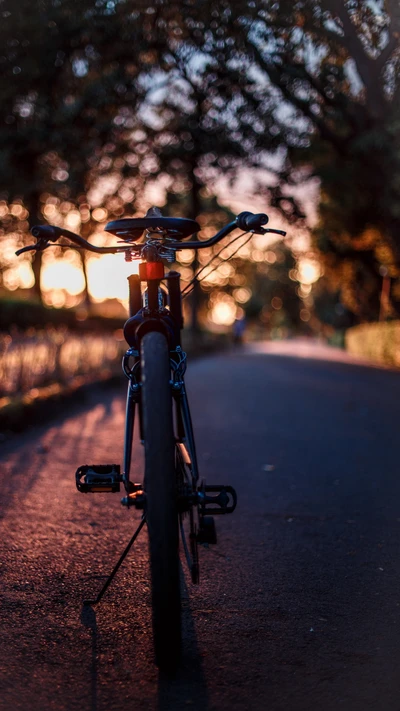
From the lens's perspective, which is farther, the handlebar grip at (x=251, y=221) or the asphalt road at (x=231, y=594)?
the handlebar grip at (x=251, y=221)

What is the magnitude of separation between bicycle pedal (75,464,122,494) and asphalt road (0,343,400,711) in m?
0.59

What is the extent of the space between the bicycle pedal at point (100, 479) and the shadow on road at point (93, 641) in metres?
0.57

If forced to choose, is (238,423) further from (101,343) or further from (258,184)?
(258,184)

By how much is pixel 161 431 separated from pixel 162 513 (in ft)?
0.96

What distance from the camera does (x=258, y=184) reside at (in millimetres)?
21094

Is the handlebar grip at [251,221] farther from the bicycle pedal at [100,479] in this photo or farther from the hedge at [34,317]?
the hedge at [34,317]

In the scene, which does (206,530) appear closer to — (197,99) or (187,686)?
(187,686)

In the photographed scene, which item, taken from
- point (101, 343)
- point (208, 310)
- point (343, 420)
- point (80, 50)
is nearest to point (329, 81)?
point (80, 50)

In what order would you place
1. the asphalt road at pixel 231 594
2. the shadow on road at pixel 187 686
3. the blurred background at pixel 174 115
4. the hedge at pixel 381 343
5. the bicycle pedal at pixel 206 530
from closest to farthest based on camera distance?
the shadow on road at pixel 187 686 → the asphalt road at pixel 231 594 → the bicycle pedal at pixel 206 530 → the blurred background at pixel 174 115 → the hedge at pixel 381 343

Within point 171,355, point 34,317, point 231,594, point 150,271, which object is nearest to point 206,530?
point 231,594

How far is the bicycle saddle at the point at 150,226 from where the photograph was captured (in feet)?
10.8

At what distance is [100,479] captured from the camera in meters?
3.27

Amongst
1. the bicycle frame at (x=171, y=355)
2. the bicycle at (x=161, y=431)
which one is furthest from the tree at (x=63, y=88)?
the bicycle frame at (x=171, y=355)

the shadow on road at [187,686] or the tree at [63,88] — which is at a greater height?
the tree at [63,88]
